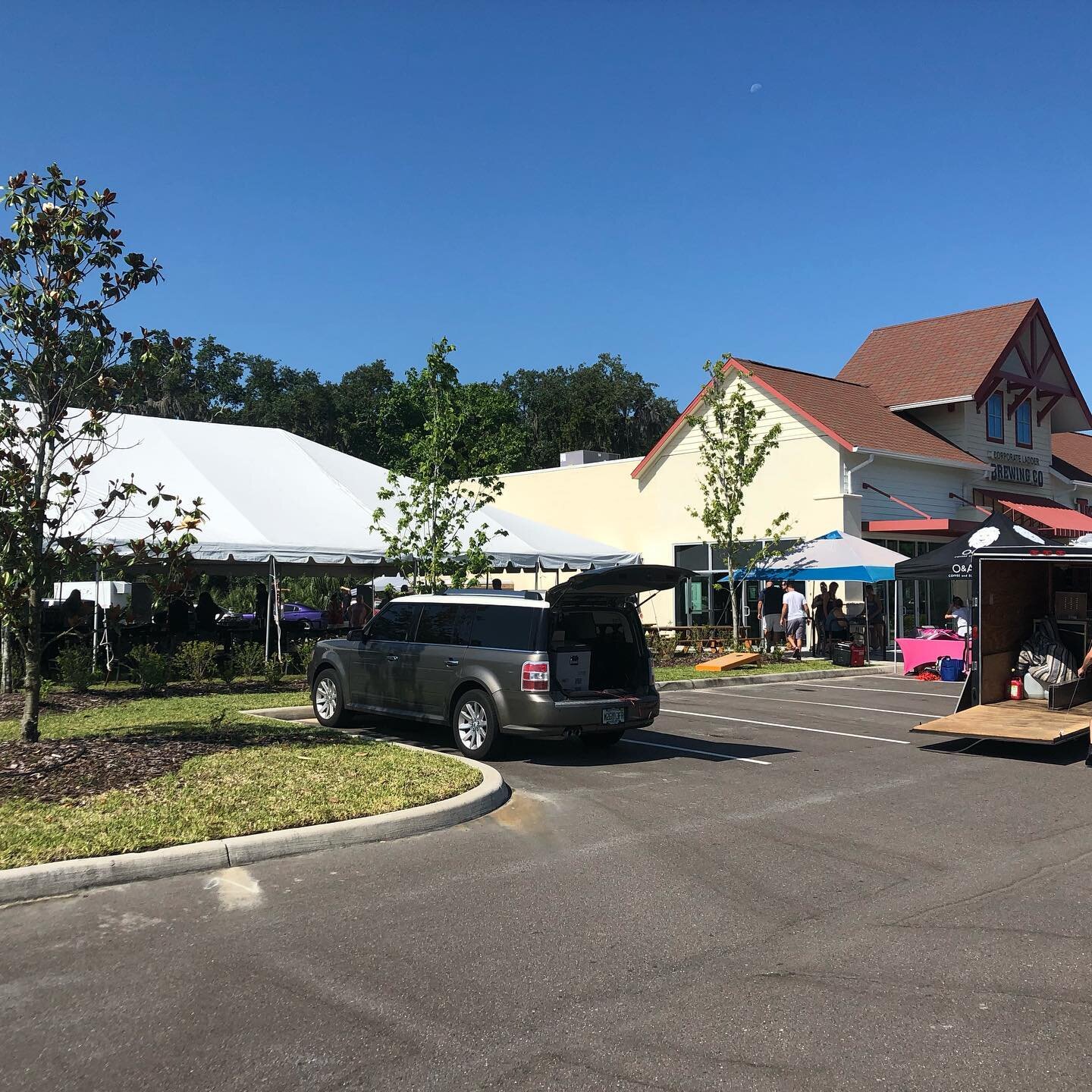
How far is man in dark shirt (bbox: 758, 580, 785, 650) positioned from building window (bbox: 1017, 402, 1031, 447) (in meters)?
14.6

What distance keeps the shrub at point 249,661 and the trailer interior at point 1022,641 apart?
10.7 metres

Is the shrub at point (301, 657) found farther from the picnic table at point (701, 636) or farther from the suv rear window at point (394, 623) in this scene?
the picnic table at point (701, 636)

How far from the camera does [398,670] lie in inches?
476

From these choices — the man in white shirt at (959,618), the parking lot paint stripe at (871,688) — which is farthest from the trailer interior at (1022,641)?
the man in white shirt at (959,618)

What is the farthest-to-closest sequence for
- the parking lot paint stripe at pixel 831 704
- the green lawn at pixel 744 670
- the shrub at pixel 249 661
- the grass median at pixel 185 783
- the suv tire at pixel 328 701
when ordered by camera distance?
1. the green lawn at pixel 744 670
2. the shrub at pixel 249 661
3. the parking lot paint stripe at pixel 831 704
4. the suv tire at pixel 328 701
5. the grass median at pixel 185 783

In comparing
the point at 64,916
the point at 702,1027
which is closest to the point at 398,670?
the point at 64,916

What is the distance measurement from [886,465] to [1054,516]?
8.19 metres

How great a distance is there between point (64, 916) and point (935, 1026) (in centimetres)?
455

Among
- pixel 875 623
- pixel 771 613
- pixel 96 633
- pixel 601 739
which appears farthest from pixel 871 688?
pixel 96 633

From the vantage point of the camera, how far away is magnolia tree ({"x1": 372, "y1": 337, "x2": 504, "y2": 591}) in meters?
17.4

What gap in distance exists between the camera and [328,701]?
43.3 ft

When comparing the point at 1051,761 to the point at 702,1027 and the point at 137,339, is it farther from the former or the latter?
the point at 137,339

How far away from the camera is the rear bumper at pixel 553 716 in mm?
10688

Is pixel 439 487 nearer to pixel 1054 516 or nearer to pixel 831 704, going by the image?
pixel 831 704
